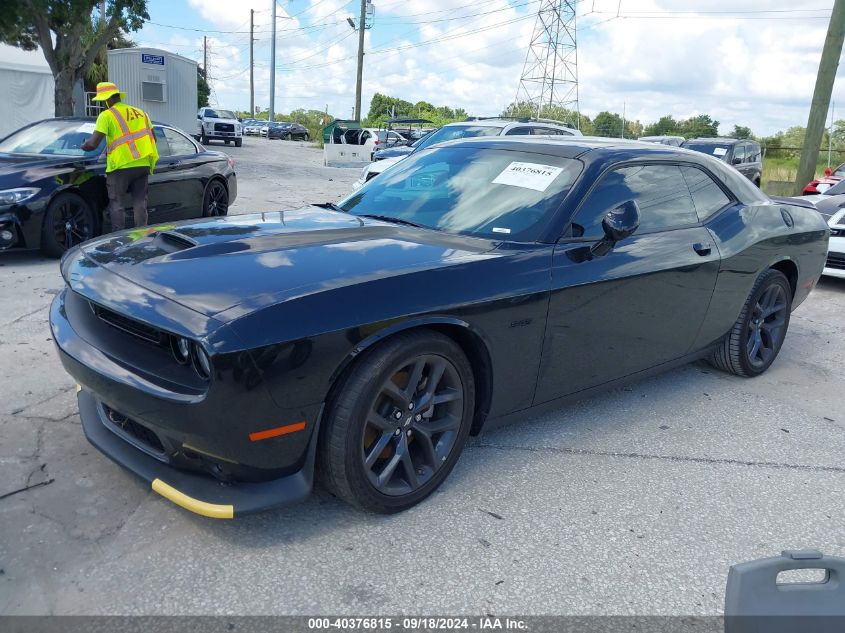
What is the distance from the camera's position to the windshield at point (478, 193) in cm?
336

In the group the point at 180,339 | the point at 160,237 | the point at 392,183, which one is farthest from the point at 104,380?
the point at 392,183

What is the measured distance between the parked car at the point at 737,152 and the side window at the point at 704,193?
12940 mm

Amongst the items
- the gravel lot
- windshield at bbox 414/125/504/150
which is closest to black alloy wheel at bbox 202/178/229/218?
windshield at bbox 414/125/504/150

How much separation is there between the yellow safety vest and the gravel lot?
320 centimetres

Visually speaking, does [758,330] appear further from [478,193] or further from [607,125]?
[607,125]

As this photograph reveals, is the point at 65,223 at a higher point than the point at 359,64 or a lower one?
lower

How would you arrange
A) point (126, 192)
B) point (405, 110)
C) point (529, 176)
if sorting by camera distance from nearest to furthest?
point (529, 176) < point (126, 192) < point (405, 110)

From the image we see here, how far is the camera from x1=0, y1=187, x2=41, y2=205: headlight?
6312mm

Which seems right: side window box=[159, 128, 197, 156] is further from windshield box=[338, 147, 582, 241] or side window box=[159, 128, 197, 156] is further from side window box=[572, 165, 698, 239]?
side window box=[572, 165, 698, 239]

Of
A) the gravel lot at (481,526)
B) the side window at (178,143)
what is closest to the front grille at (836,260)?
the gravel lot at (481,526)

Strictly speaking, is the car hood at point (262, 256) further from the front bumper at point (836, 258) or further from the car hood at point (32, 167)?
the front bumper at point (836, 258)

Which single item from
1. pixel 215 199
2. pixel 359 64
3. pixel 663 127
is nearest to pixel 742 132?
pixel 663 127

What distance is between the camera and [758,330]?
4.71 metres

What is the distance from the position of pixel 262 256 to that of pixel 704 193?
109 inches
